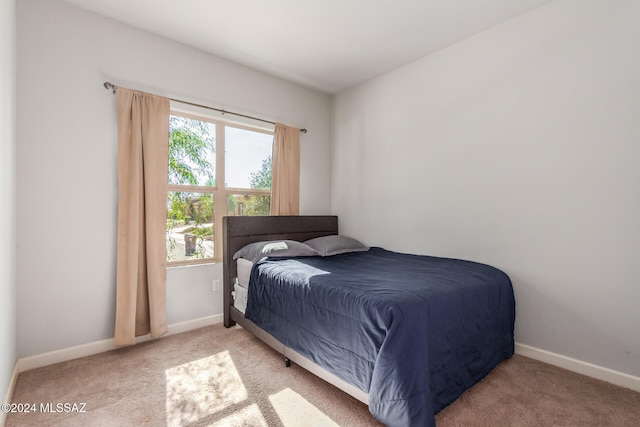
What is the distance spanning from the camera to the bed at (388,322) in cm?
148

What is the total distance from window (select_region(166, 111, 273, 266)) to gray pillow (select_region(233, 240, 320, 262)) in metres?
0.47

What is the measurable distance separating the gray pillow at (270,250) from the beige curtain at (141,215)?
73 centimetres

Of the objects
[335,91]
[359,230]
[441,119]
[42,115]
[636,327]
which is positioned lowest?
[636,327]

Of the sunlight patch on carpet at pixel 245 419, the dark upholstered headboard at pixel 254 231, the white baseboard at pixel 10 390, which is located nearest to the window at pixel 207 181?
the dark upholstered headboard at pixel 254 231

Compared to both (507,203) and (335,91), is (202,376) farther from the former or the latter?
(335,91)

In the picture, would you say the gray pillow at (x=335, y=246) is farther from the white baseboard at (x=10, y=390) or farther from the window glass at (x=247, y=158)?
the white baseboard at (x=10, y=390)

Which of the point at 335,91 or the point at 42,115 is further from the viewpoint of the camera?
the point at 335,91

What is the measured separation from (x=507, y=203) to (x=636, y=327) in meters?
1.14

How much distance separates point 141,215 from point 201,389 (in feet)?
5.00

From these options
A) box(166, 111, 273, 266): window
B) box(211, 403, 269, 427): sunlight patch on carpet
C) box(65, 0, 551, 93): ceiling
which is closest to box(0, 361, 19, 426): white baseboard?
box(211, 403, 269, 427): sunlight patch on carpet

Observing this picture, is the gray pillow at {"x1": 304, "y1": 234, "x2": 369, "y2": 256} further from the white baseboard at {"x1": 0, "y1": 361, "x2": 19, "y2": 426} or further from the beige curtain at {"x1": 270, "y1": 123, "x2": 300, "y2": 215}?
the white baseboard at {"x1": 0, "y1": 361, "x2": 19, "y2": 426}

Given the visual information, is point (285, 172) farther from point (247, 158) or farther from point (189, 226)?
point (189, 226)

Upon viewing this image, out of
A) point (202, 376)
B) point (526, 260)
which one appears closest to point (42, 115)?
point (202, 376)

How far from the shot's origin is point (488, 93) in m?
2.71
